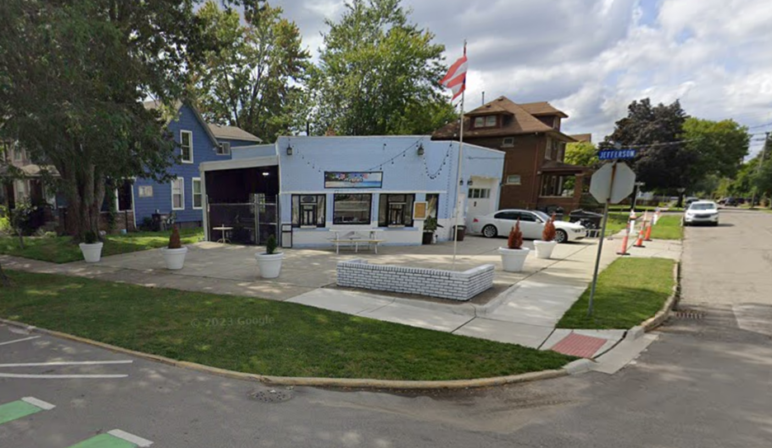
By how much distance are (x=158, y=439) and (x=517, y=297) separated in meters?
7.01

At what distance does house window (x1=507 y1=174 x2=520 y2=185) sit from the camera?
29.1 m

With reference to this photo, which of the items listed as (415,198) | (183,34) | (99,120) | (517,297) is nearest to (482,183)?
(415,198)

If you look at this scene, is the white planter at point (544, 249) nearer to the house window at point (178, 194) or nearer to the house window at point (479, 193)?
the house window at point (479, 193)

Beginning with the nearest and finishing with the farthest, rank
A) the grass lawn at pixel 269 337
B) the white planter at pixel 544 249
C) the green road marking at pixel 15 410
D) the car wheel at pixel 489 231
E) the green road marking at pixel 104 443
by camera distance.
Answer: the green road marking at pixel 104 443 < the green road marking at pixel 15 410 < the grass lawn at pixel 269 337 < the white planter at pixel 544 249 < the car wheel at pixel 489 231

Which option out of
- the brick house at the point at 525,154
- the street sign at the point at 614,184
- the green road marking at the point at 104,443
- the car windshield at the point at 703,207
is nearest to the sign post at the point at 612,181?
the street sign at the point at 614,184

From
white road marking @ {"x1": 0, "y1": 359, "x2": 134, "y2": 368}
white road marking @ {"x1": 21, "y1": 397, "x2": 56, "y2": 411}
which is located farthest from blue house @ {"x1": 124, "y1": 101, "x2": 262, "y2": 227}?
white road marking @ {"x1": 21, "y1": 397, "x2": 56, "y2": 411}

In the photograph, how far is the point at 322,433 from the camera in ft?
11.8

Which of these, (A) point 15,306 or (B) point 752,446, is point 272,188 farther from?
(B) point 752,446

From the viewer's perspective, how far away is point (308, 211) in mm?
15750

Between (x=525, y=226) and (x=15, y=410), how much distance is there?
58.6 feet

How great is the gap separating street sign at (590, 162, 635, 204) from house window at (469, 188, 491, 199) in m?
14.0

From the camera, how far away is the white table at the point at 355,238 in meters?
14.5

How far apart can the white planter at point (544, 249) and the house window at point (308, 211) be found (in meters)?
8.39

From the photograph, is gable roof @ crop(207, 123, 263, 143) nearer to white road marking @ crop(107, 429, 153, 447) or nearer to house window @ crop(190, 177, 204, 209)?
house window @ crop(190, 177, 204, 209)
